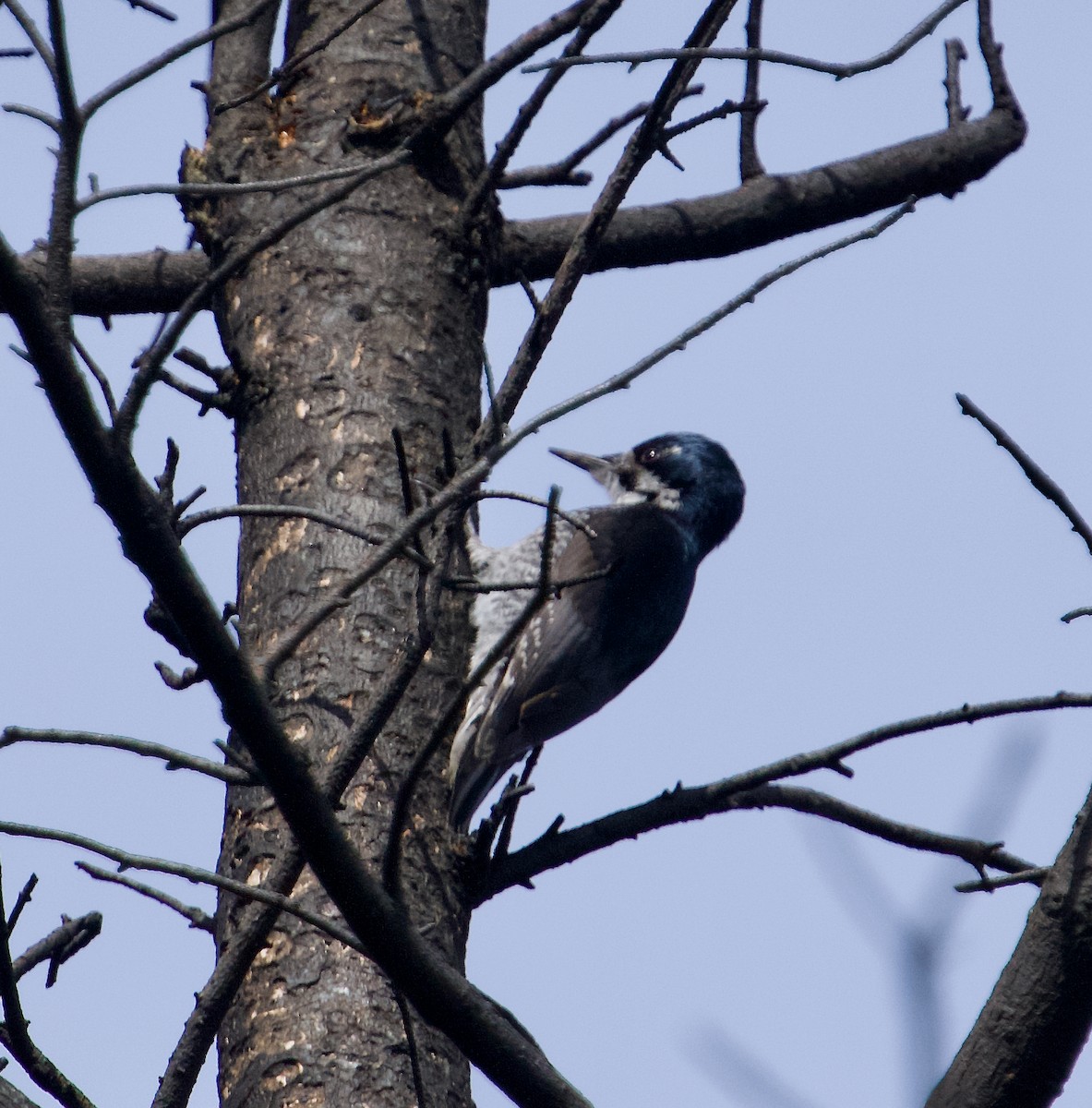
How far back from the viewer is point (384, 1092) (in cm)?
233

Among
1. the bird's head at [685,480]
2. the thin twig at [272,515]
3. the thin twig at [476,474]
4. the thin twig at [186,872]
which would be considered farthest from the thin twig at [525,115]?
the bird's head at [685,480]

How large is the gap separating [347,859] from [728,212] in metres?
2.74

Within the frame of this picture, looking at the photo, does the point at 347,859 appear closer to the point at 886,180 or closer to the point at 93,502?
the point at 93,502

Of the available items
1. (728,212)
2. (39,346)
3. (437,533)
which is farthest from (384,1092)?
(728,212)

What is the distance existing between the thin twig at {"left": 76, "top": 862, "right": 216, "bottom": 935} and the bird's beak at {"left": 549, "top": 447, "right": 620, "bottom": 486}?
10.2 ft

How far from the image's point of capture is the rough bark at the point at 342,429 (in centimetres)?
243

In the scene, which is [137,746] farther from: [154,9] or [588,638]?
[588,638]

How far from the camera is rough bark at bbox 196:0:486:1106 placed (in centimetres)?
243

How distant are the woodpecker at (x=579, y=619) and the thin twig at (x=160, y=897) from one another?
0.63 m

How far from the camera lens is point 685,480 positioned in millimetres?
5258

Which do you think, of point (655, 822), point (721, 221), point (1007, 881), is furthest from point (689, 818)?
point (721, 221)

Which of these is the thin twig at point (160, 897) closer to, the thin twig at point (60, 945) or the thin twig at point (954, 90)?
the thin twig at point (60, 945)

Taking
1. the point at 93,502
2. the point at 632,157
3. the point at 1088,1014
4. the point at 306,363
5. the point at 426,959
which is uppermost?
the point at 306,363

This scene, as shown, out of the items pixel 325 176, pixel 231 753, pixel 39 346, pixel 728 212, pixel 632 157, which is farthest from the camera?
pixel 728 212
